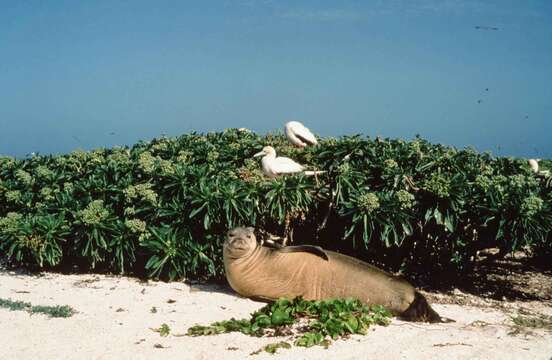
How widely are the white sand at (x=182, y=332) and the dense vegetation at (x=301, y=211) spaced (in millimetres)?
606

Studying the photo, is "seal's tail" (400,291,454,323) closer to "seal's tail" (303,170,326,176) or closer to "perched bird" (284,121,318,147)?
"seal's tail" (303,170,326,176)

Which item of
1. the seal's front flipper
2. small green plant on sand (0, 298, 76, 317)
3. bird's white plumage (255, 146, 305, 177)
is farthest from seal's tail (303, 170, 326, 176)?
small green plant on sand (0, 298, 76, 317)

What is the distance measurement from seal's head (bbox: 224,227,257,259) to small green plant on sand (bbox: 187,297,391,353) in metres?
0.79

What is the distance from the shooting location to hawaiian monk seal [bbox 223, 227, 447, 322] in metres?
5.63

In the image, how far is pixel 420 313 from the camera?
5.39 meters

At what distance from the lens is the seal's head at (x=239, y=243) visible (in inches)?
232

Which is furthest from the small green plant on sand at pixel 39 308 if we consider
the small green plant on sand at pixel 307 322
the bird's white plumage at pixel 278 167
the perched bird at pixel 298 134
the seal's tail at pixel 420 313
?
the perched bird at pixel 298 134

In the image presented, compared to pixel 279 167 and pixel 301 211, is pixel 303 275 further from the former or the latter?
pixel 279 167

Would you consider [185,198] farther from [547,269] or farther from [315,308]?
[547,269]

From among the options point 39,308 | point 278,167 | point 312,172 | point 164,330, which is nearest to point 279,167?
point 278,167

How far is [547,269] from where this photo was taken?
7.96m

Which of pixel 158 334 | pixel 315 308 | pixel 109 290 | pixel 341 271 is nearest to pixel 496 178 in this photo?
pixel 341 271

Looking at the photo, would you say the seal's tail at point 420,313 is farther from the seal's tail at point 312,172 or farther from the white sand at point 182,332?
the seal's tail at point 312,172

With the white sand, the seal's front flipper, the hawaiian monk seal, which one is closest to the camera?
the white sand
